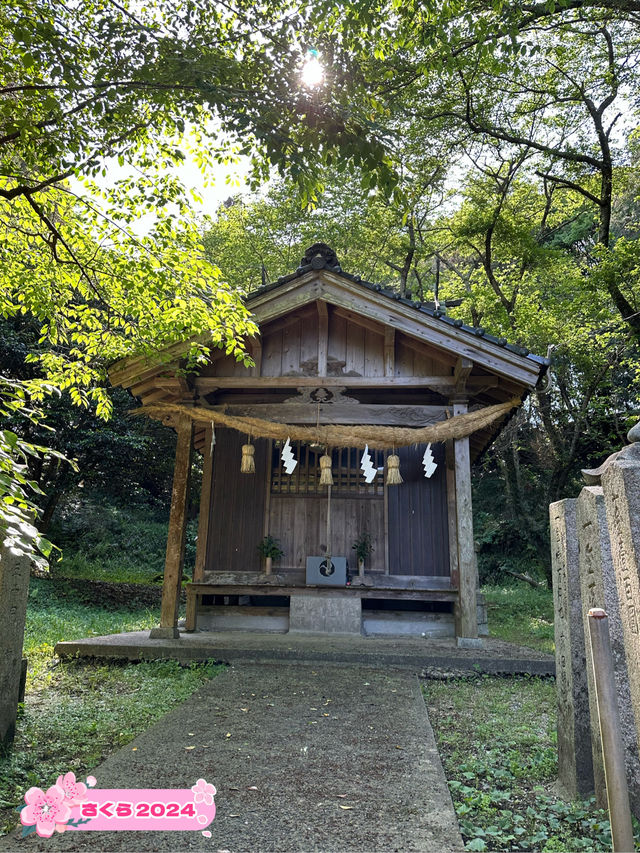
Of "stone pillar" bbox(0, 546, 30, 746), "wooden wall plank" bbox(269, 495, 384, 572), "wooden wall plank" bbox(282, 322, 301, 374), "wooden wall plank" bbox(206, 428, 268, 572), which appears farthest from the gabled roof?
"stone pillar" bbox(0, 546, 30, 746)

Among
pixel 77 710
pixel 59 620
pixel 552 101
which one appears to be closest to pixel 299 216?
pixel 552 101

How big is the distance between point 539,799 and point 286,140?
14.4 feet

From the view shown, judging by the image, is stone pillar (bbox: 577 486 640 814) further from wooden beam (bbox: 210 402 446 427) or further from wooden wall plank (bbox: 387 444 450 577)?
wooden wall plank (bbox: 387 444 450 577)

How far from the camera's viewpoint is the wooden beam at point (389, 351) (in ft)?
26.5

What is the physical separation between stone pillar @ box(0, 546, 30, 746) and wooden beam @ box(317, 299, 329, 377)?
4791mm

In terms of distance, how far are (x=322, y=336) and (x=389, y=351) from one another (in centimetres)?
98

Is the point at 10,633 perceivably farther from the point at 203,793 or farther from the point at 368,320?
the point at 368,320

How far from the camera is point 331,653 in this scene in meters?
6.64

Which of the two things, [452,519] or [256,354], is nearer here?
[452,519]

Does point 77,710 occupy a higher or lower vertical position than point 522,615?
lower

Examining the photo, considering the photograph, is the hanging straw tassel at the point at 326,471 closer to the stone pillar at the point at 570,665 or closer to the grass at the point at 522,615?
the grass at the point at 522,615

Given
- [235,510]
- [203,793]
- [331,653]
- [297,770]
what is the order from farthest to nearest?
[235,510], [331,653], [297,770], [203,793]

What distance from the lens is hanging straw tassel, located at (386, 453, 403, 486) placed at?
796cm

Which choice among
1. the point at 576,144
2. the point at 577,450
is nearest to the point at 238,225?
the point at 576,144
